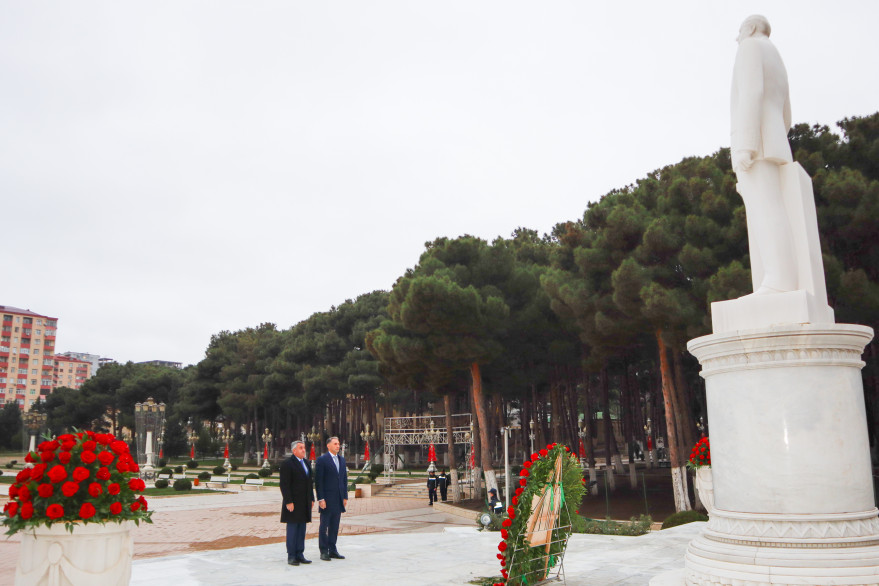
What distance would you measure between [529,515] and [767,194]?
11.2 ft

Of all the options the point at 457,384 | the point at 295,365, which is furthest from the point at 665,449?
the point at 295,365

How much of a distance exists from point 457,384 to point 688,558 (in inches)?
1009

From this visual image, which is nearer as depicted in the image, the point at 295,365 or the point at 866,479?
the point at 866,479

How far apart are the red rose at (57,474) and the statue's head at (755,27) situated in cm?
638

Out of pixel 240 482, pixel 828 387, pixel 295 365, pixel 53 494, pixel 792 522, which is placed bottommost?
pixel 240 482

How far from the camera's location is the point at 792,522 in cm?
453

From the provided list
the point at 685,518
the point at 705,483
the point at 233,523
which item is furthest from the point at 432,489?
the point at 705,483

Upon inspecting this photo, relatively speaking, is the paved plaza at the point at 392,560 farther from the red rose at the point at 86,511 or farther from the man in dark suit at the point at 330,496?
the red rose at the point at 86,511

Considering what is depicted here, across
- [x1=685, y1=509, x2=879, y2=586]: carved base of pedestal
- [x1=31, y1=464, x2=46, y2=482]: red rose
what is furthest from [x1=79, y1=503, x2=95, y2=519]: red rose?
[x1=685, y1=509, x2=879, y2=586]: carved base of pedestal

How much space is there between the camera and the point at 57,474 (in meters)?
4.39

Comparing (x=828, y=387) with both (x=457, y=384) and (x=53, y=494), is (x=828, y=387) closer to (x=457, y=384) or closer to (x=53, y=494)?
(x=53, y=494)

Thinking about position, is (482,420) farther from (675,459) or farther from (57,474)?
(57,474)

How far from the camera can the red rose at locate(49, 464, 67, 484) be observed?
4.39 metres

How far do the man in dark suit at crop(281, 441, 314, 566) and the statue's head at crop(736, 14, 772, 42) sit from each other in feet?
21.8
